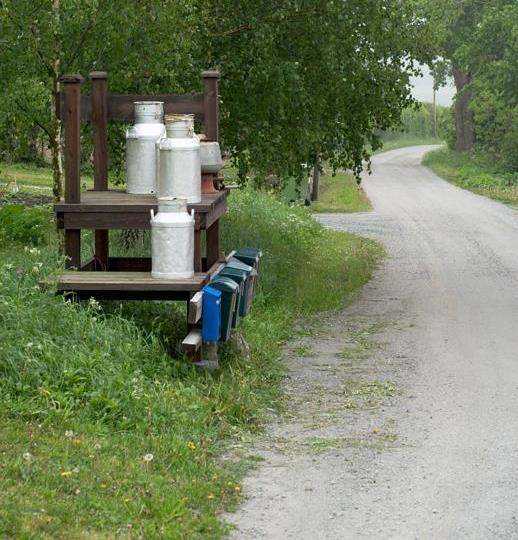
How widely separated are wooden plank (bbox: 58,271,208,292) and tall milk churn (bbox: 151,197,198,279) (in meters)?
0.11

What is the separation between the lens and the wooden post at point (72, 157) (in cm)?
1041

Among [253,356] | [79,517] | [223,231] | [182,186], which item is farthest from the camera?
[223,231]

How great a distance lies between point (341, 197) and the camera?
4069cm

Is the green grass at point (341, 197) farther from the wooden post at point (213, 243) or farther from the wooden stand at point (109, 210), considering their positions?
the wooden stand at point (109, 210)

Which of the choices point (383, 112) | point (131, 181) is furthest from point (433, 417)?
Answer: point (383, 112)

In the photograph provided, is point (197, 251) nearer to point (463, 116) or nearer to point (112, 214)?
point (112, 214)

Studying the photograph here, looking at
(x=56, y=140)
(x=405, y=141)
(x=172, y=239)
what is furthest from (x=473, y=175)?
(x=172, y=239)

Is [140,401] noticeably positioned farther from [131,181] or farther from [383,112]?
[383,112]

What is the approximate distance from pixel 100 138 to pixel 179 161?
1.54 m

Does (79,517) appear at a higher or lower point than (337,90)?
lower

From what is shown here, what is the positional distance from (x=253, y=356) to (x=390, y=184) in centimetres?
3635

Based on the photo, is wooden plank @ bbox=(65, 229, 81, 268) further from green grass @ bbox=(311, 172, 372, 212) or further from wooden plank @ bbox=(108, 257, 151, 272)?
green grass @ bbox=(311, 172, 372, 212)

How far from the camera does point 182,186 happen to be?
10242 mm

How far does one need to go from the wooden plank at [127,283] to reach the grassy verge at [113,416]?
16cm
